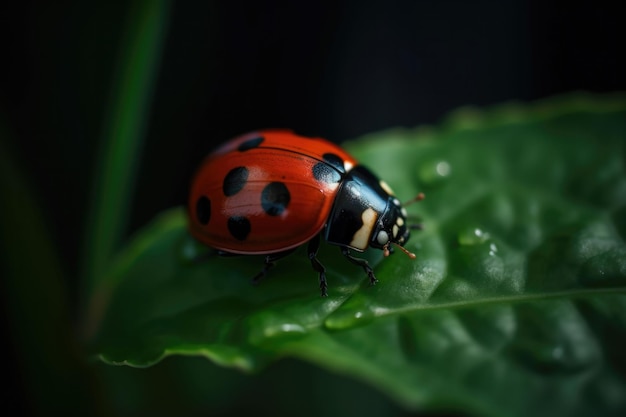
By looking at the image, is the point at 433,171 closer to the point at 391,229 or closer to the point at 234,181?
the point at 391,229

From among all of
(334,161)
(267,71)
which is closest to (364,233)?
(334,161)

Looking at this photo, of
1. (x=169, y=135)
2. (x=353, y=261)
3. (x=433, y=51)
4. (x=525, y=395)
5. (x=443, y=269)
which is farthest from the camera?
(x=433, y=51)

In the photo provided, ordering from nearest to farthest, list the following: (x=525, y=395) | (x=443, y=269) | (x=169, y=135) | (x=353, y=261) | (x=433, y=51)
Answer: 1. (x=525, y=395)
2. (x=443, y=269)
3. (x=353, y=261)
4. (x=169, y=135)
5. (x=433, y=51)

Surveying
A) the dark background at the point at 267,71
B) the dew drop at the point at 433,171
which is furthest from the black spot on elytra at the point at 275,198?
the dark background at the point at 267,71

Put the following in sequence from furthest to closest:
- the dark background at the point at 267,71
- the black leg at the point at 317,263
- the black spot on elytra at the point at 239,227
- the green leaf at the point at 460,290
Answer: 1. the dark background at the point at 267,71
2. the black spot on elytra at the point at 239,227
3. the black leg at the point at 317,263
4. the green leaf at the point at 460,290

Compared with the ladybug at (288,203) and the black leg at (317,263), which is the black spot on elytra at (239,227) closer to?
the ladybug at (288,203)

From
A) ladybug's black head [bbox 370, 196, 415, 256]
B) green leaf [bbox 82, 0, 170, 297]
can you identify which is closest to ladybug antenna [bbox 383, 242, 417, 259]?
ladybug's black head [bbox 370, 196, 415, 256]

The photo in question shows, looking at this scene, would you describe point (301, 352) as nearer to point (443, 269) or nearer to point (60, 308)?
point (443, 269)

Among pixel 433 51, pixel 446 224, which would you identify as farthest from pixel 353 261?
pixel 433 51

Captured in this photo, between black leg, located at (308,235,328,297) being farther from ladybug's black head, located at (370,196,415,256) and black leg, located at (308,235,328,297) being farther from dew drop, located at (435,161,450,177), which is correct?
dew drop, located at (435,161,450,177)
